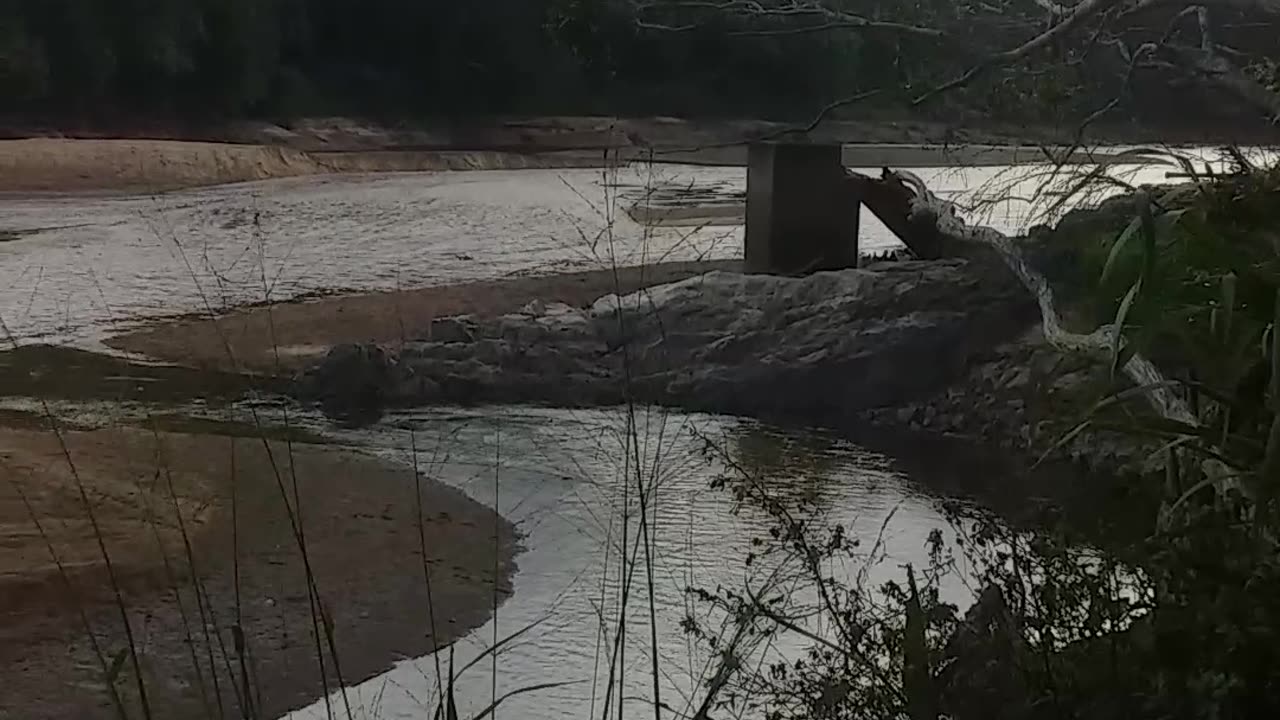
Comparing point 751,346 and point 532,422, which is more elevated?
point 751,346

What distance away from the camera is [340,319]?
232 cm

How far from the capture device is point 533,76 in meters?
1.61

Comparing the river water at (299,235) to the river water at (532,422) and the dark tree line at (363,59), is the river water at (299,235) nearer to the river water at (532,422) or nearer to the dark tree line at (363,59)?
the river water at (532,422)

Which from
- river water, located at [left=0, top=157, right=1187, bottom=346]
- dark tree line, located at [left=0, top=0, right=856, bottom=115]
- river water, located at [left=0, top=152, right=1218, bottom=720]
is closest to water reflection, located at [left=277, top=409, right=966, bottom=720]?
river water, located at [left=0, top=152, right=1218, bottom=720]

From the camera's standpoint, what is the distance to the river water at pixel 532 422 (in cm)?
133

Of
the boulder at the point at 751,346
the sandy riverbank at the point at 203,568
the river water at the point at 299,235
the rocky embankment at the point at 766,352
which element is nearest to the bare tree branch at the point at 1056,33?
the river water at the point at 299,235

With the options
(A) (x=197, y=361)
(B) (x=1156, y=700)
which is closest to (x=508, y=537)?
(A) (x=197, y=361)

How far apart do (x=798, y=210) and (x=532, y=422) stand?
2.06 ft

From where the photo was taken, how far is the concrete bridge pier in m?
1.91

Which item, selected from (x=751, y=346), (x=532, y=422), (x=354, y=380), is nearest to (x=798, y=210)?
(x=532, y=422)

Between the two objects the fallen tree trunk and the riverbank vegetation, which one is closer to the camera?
the riverbank vegetation

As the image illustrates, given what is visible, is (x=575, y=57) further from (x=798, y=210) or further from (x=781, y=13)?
(x=798, y=210)

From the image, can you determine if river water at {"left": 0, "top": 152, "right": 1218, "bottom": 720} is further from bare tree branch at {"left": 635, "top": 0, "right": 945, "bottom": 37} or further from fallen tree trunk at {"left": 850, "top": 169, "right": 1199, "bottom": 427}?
bare tree branch at {"left": 635, "top": 0, "right": 945, "bottom": 37}

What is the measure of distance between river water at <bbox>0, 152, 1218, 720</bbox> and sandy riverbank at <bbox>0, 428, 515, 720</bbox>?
0.22ft
